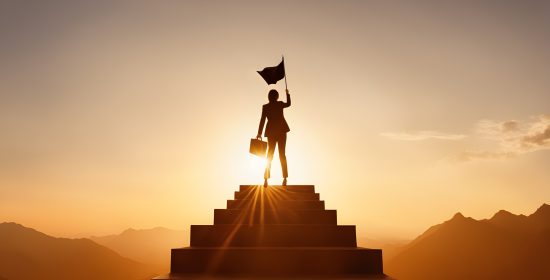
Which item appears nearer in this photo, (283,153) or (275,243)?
(275,243)

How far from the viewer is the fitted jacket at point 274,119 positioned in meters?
11.8

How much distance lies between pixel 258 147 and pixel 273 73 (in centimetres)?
267

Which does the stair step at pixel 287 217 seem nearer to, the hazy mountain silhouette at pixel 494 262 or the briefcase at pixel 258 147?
the briefcase at pixel 258 147

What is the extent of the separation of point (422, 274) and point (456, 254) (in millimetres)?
25721

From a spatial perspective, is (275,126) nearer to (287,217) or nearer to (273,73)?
(273,73)

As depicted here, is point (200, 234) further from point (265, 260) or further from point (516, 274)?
point (516, 274)

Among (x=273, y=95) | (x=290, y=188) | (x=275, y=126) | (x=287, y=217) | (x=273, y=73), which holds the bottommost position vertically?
(x=287, y=217)

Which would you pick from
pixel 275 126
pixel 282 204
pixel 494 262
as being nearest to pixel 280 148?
pixel 275 126

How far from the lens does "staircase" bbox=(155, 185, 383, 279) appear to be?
780 centimetres

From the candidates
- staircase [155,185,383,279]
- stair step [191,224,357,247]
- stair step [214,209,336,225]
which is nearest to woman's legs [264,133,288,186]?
staircase [155,185,383,279]

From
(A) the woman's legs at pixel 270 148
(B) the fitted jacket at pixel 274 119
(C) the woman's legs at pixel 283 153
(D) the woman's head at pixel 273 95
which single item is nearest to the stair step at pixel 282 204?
(A) the woman's legs at pixel 270 148

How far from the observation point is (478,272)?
172875 millimetres

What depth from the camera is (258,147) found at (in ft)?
38.3

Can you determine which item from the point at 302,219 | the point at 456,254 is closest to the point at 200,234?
the point at 302,219
